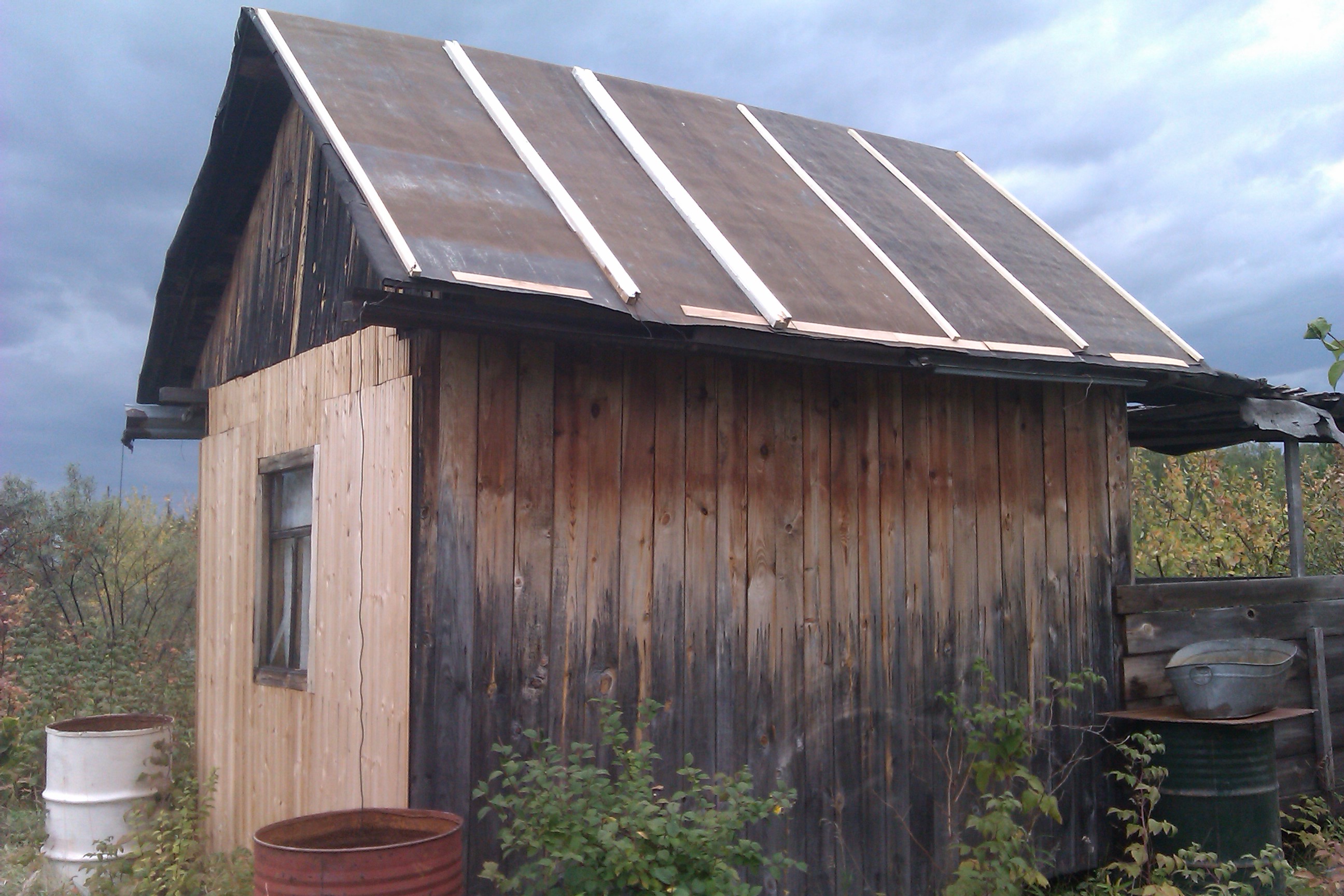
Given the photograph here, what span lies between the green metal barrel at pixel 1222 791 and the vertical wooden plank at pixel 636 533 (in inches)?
127

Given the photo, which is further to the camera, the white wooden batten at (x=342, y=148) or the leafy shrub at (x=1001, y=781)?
the leafy shrub at (x=1001, y=781)

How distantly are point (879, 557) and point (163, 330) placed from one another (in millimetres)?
5997

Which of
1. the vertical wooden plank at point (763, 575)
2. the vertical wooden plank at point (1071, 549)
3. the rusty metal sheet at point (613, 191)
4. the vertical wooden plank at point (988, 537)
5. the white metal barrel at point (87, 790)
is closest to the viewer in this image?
the rusty metal sheet at point (613, 191)

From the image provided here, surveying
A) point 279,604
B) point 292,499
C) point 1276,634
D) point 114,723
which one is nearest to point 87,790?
point 114,723

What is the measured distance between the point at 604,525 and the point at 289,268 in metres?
2.99

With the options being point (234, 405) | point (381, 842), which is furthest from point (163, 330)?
point (381, 842)

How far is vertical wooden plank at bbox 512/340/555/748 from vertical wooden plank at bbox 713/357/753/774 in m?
0.93

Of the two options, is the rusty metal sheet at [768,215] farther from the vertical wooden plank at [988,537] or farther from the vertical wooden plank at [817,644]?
the vertical wooden plank at [988,537]

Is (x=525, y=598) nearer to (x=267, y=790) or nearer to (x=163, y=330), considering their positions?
(x=267, y=790)

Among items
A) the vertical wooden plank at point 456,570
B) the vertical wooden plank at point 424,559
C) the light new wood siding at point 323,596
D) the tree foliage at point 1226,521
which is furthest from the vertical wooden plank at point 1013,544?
the tree foliage at point 1226,521

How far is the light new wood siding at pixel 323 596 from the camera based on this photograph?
513 centimetres

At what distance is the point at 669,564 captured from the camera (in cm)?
553

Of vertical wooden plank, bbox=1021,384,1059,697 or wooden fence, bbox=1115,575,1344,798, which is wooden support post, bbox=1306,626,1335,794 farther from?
vertical wooden plank, bbox=1021,384,1059,697

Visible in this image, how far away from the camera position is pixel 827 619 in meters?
6.01
